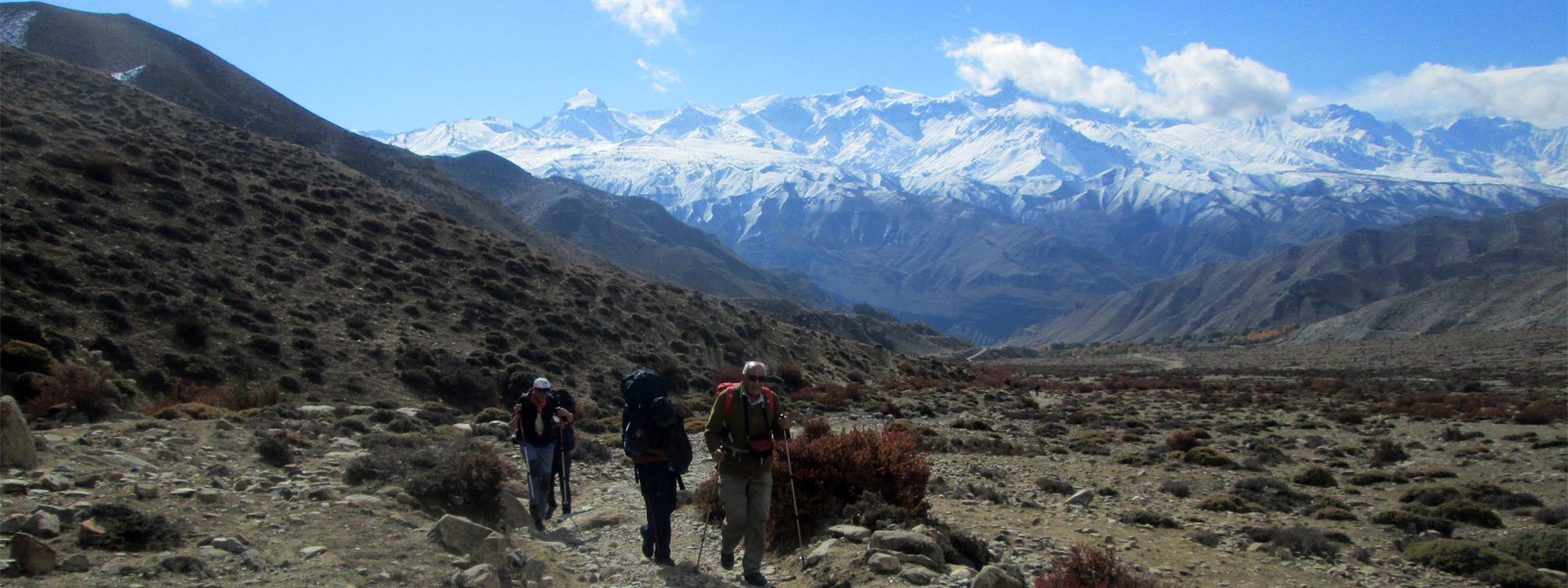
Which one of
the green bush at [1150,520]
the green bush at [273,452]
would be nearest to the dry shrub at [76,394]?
the green bush at [273,452]

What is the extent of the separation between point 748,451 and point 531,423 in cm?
341

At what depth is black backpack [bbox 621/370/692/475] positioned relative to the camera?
7305 millimetres

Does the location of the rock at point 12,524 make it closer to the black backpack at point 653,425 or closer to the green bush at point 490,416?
the black backpack at point 653,425

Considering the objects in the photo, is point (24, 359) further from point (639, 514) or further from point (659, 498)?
point (659, 498)

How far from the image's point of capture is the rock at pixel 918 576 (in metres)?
6.81

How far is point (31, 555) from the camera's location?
493 centimetres

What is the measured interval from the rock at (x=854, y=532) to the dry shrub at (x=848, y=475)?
1.74ft

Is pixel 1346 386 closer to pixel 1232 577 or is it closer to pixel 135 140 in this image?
pixel 1232 577

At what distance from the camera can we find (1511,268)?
18862 cm

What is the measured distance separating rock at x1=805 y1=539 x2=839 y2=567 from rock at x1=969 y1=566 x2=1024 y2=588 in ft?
4.50

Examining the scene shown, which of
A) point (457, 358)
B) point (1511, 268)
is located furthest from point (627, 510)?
point (1511, 268)

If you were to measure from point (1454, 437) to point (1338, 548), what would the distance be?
1557 cm

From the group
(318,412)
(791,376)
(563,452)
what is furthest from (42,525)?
(791,376)

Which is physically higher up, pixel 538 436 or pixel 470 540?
pixel 538 436
